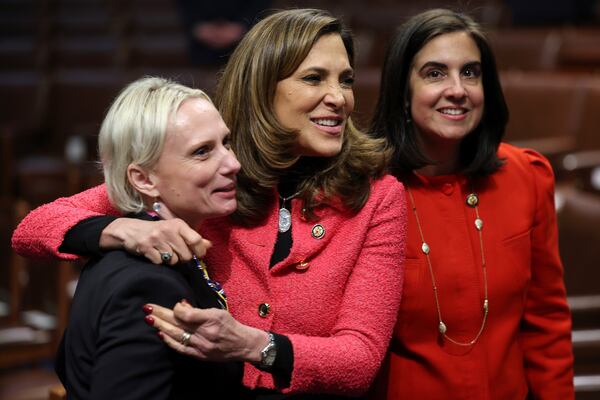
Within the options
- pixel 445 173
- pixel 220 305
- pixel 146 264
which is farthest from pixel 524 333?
pixel 146 264

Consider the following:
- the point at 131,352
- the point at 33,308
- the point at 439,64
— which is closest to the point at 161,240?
the point at 131,352

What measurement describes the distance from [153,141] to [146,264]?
12 centimetres

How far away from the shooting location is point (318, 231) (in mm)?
968

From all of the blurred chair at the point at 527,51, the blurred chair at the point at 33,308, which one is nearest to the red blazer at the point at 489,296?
the blurred chair at the point at 33,308

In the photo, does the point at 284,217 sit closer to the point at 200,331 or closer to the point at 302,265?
the point at 302,265

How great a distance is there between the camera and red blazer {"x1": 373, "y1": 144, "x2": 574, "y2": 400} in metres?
1.07

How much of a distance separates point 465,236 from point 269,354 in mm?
366

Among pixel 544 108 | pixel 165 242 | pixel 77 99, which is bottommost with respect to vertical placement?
pixel 77 99

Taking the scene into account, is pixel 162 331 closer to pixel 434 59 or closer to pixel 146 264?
pixel 146 264

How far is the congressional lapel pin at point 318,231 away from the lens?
96 cm

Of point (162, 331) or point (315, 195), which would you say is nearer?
point (162, 331)

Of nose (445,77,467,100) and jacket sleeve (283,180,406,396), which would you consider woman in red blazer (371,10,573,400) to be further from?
jacket sleeve (283,180,406,396)

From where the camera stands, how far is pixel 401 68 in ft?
3.76

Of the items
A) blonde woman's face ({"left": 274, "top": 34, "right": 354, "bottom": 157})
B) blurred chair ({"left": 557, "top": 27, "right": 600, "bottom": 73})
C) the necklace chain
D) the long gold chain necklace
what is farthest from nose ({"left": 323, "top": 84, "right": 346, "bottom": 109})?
blurred chair ({"left": 557, "top": 27, "right": 600, "bottom": 73})
